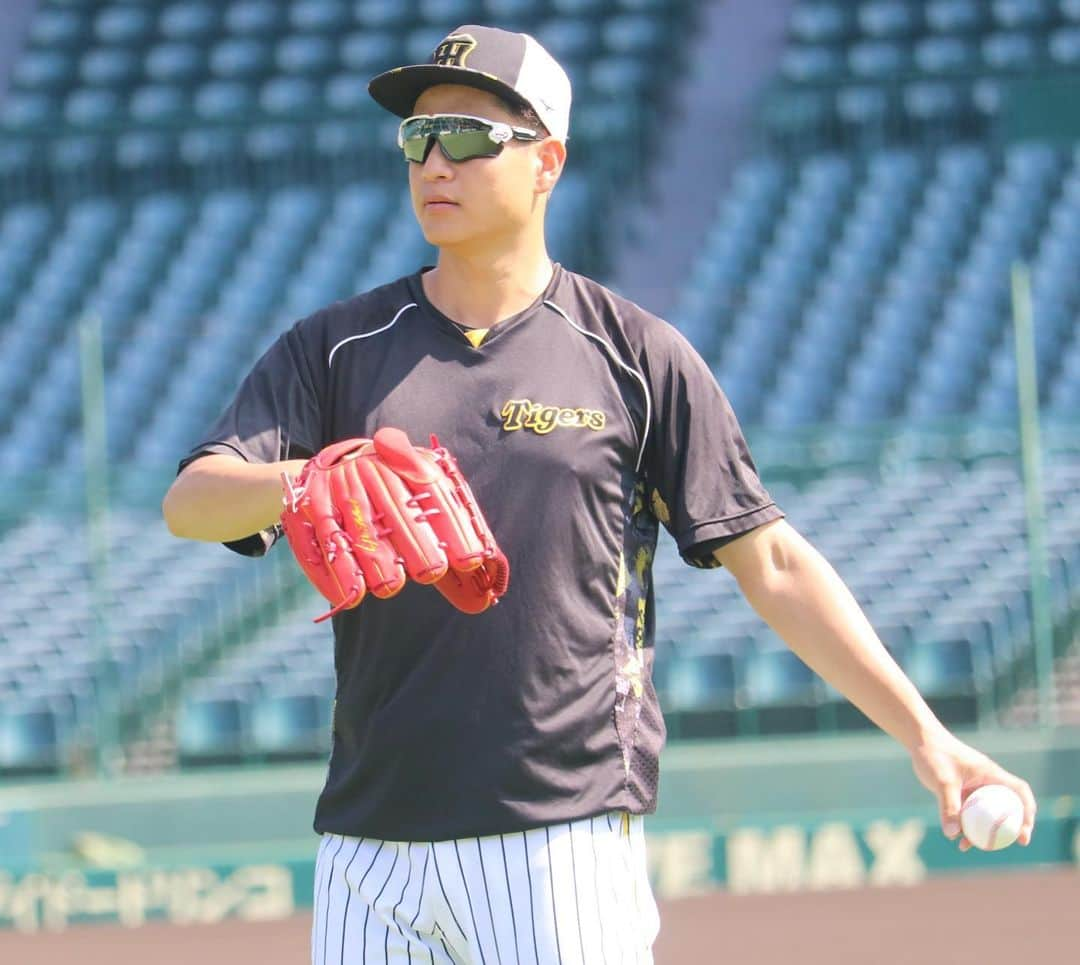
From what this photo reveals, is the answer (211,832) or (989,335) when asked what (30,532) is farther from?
(989,335)

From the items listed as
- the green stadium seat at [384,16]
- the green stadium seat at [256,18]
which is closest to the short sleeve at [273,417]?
the green stadium seat at [384,16]

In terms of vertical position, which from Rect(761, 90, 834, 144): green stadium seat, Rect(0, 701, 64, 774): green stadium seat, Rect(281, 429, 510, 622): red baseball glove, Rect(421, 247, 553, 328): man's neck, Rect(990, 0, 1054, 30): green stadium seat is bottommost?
Rect(0, 701, 64, 774): green stadium seat

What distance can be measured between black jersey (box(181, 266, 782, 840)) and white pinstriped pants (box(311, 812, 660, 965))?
0.03 metres

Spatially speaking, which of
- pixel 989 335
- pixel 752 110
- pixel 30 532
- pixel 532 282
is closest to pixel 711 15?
pixel 752 110

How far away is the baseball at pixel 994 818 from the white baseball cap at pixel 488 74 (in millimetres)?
1051

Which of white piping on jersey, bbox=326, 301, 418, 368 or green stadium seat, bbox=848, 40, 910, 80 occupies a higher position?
green stadium seat, bbox=848, 40, 910, 80

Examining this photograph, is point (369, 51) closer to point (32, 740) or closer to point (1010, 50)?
point (1010, 50)

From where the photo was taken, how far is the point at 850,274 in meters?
13.0

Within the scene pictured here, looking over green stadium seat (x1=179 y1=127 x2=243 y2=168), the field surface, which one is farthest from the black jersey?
green stadium seat (x1=179 y1=127 x2=243 y2=168)

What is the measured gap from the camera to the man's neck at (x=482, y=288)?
9.16 ft

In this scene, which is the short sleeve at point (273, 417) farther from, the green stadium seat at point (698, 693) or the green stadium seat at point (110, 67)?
the green stadium seat at point (110, 67)

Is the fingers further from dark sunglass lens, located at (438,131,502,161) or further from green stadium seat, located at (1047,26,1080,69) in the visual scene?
green stadium seat, located at (1047,26,1080,69)

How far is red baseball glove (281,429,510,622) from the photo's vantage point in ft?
7.97

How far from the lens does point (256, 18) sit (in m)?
15.7
